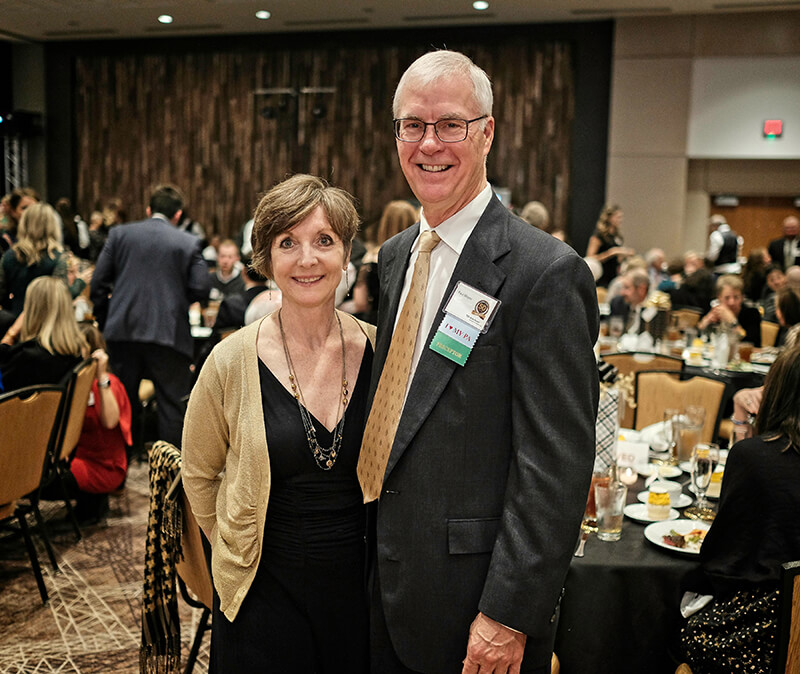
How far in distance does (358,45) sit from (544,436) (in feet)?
40.1

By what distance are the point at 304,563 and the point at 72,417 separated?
2.47 meters

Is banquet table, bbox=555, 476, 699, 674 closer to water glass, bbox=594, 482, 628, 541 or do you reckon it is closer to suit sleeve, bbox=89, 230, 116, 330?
water glass, bbox=594, 482, 628, 541

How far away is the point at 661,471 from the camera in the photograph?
3092 millimetres

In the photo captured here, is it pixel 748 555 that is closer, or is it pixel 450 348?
pixel 450 348

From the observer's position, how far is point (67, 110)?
14352 millimetres

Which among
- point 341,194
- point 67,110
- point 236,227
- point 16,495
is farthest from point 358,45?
point 341,194

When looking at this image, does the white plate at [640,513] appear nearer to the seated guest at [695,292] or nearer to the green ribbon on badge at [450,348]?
the green ribbon on badge at [450,348]

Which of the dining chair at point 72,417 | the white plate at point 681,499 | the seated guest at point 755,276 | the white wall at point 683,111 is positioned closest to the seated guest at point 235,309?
the dining chair at point 72,417

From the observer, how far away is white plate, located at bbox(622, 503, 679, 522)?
2627 millimetres

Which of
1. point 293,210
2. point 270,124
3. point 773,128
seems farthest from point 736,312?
point 270,124

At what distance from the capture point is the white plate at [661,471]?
3.07m

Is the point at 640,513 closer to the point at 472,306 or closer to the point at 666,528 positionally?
the point at 666,528

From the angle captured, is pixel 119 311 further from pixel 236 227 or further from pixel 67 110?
pixel 67 110

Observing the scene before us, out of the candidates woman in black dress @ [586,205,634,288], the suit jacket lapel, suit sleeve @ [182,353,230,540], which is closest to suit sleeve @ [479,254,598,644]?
the suit jacket lapel
